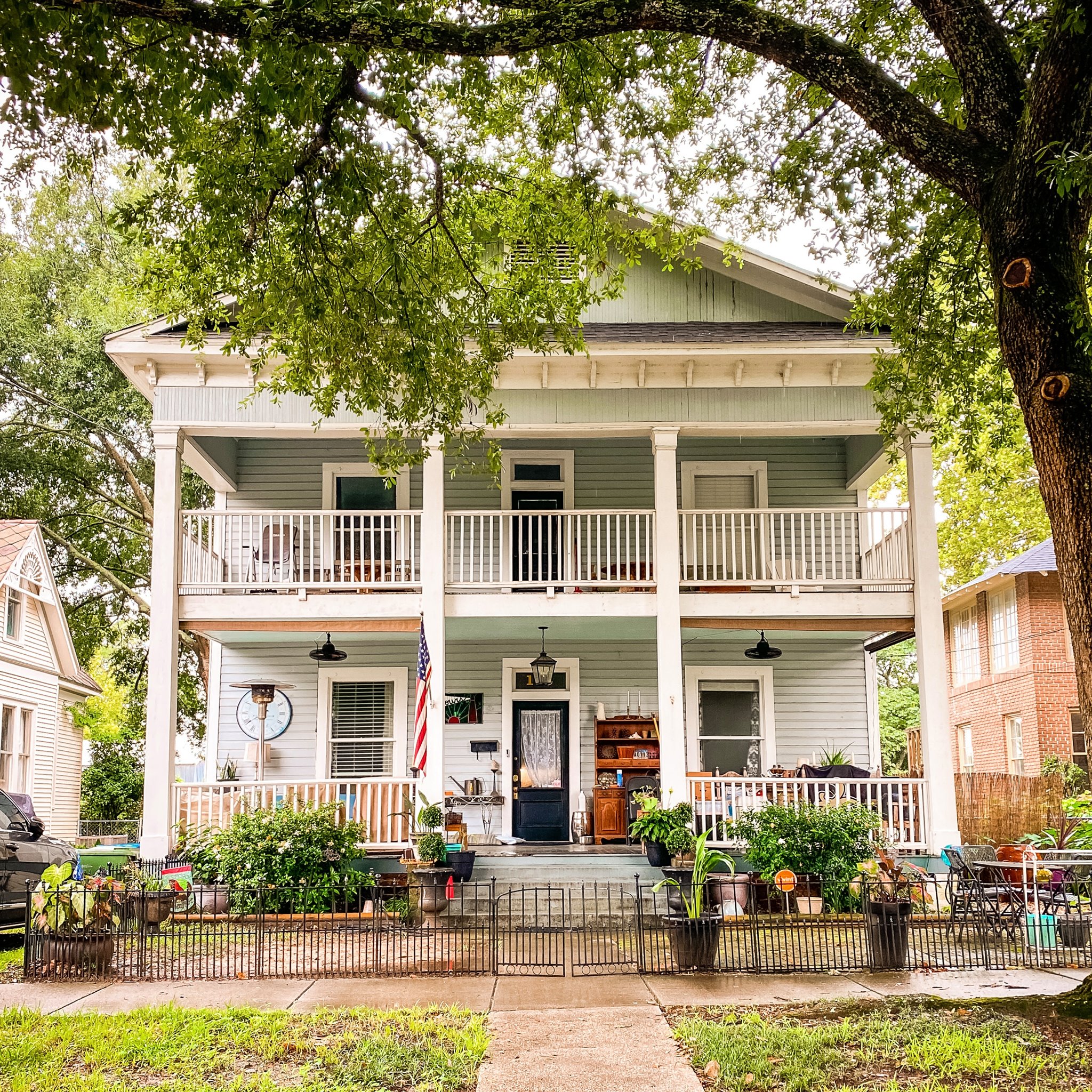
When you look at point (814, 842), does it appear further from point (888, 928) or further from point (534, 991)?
point (534, 991)

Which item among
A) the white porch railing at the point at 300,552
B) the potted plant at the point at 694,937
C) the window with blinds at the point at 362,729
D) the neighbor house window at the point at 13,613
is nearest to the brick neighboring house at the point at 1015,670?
the window with blinds at the point at 362,729

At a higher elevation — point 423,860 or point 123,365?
point 123,365

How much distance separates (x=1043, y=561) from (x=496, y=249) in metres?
15.4

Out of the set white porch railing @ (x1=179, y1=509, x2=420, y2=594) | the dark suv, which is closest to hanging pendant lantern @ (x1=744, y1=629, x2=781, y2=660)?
white porch railing @ (x1=179, y1=509, x2=420, y2=594)

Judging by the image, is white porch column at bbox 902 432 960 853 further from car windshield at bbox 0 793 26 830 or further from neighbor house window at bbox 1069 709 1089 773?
neighbor house window at bbox 1069 709 1089 773

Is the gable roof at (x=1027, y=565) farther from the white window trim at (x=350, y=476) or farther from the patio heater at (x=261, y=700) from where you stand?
the patio heater at (x=261, y=700)

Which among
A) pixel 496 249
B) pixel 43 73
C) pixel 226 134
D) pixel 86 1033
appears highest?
pixel 496 249

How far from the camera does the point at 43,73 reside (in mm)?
7145

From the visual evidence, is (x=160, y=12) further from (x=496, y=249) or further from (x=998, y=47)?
(x=496, y=249)

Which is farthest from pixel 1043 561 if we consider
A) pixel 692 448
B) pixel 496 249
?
pixel 496 249

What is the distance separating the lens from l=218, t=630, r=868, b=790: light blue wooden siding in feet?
57.1

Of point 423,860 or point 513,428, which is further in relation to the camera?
point 513,428

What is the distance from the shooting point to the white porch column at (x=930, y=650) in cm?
1402

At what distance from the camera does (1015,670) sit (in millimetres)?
27203
